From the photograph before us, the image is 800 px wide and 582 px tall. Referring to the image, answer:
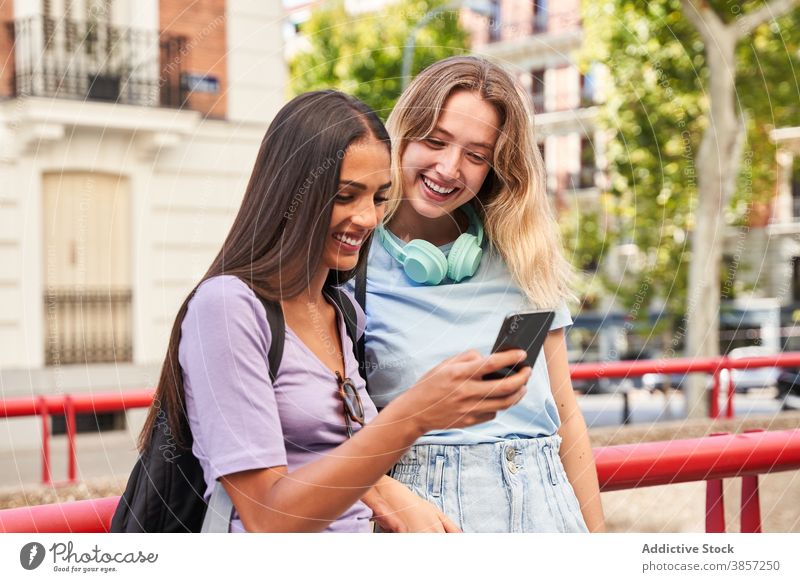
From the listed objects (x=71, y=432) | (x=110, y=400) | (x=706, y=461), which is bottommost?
(x=71, y=432)

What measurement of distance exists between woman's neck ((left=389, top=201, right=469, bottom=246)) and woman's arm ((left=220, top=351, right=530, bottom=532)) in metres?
0.38

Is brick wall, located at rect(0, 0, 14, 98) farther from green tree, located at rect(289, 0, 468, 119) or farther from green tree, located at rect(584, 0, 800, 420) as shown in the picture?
green tree, located at rect(584, 0, 800, 420)

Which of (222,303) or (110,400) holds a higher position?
(222,303)

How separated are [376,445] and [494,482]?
381 mm

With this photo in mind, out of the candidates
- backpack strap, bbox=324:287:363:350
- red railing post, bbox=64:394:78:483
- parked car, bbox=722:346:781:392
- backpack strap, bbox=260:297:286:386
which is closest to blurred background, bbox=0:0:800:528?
backpack strap, bbox=324:287:363:350

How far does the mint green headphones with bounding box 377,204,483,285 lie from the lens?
50.1 inches

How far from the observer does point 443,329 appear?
1.29m

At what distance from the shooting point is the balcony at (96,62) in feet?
5.34

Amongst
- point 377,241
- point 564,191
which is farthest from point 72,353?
point 564,191

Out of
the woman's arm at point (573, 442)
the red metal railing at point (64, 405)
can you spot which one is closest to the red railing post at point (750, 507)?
the woman's arm at point (573, 442)

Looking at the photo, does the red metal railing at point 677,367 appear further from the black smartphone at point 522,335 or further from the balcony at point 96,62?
the black smartphone at point 522,335

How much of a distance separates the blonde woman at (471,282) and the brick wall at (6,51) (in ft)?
2.67

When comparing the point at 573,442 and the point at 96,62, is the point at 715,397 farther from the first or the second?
the point at 96,62

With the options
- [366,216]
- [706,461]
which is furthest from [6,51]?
[706,461]
